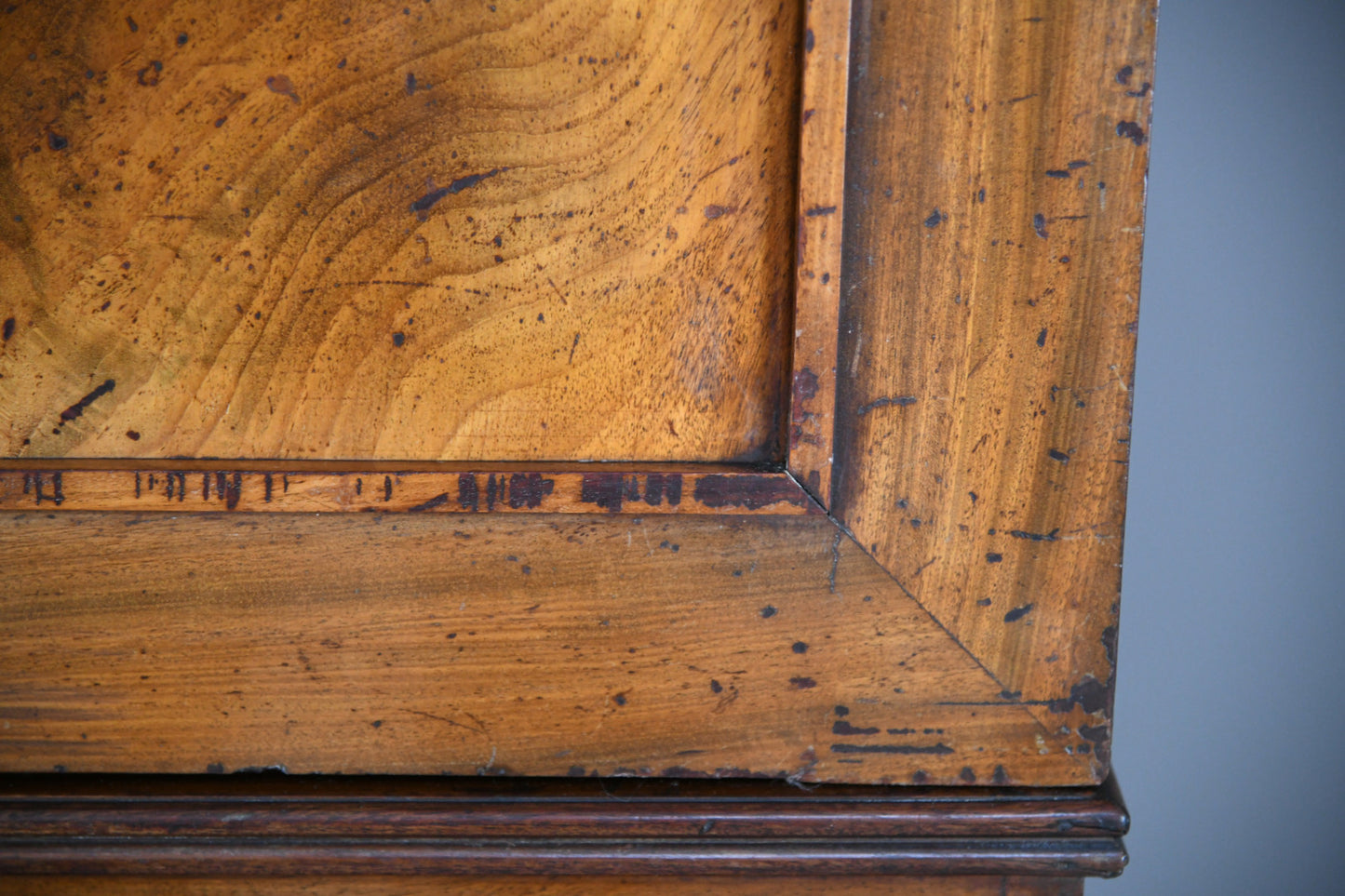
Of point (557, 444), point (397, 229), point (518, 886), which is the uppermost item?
point (397, 229)

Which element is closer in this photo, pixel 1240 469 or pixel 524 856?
pixel 524 856

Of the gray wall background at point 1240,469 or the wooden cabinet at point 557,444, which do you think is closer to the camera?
the wooden cabinet at point 557,444

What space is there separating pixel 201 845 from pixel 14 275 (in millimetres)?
289

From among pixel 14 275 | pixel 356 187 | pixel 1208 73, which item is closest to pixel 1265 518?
pixel 1208 73

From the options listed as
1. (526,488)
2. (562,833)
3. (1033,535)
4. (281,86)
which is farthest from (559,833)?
(281,86)

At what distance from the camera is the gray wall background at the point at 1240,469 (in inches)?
21.7

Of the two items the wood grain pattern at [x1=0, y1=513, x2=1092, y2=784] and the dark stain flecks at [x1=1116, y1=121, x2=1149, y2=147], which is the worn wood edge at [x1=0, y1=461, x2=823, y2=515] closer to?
the wood grain pattern at [x1=0, y1=513, x2=1092, y2=784]

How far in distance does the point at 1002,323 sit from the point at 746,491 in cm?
14

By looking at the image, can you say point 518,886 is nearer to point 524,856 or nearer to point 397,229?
A: point 524,856

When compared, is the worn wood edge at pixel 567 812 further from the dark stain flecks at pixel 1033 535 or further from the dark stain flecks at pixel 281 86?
the dark stain flecks at pixel 281 86

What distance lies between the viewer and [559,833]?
0.35 meters

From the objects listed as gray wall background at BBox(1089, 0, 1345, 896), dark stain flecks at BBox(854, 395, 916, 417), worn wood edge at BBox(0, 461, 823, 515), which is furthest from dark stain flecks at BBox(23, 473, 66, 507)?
gray wall background at BBox(1089, 0, 1345, 896)

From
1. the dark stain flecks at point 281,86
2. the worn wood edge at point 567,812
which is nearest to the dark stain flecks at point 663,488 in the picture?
the worn wood edge at point 567,812

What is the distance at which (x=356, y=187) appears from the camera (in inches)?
13.7
